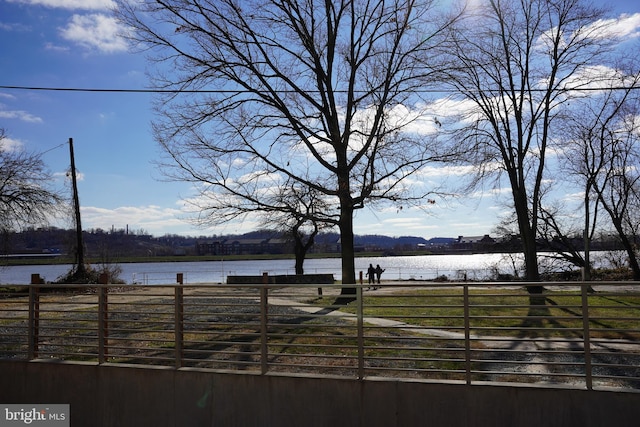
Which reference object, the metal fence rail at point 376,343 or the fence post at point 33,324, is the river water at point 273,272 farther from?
the metal fence rail at point 376,343

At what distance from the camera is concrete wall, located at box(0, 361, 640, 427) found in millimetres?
6918

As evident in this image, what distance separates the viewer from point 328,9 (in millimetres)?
20172

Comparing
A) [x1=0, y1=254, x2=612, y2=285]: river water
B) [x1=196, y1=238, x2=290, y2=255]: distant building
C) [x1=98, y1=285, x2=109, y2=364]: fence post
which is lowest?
[x1=0, y1=254, x2=612, y2=285]: river water

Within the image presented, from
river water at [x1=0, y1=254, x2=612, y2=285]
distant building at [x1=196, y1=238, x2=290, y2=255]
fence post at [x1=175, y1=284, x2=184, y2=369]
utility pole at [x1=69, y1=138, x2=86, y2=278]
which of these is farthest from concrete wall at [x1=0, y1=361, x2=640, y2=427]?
distant building at [x1=196, y1=238, x2=290, y2=255]

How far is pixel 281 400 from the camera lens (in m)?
7.89

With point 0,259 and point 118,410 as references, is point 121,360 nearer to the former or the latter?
point 118,410

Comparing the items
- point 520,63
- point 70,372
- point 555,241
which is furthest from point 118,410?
point 555,241

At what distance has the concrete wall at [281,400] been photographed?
6.92 meters

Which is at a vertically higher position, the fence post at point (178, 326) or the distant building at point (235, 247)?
the distant building at point (235, 247)

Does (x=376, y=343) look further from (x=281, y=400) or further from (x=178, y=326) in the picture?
(x=178, y=326)

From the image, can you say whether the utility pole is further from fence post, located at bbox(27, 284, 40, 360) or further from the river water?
fence post, located at bbox(27, 284, 40, 360)

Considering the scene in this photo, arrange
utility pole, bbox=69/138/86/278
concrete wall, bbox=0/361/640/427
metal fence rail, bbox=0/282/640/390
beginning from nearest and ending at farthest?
1. concrete wall, bbox=0/361/640/427
2. metal fence rail, bbox=0/282/640/390
3. utility pole, bbox=69/138/86/278

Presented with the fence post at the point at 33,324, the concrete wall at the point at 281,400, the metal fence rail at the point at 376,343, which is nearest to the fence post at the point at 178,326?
the metal fence rail at the point at 376,343

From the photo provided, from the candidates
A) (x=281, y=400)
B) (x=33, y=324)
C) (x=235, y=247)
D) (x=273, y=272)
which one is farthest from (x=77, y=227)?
(x=235, y=247)
